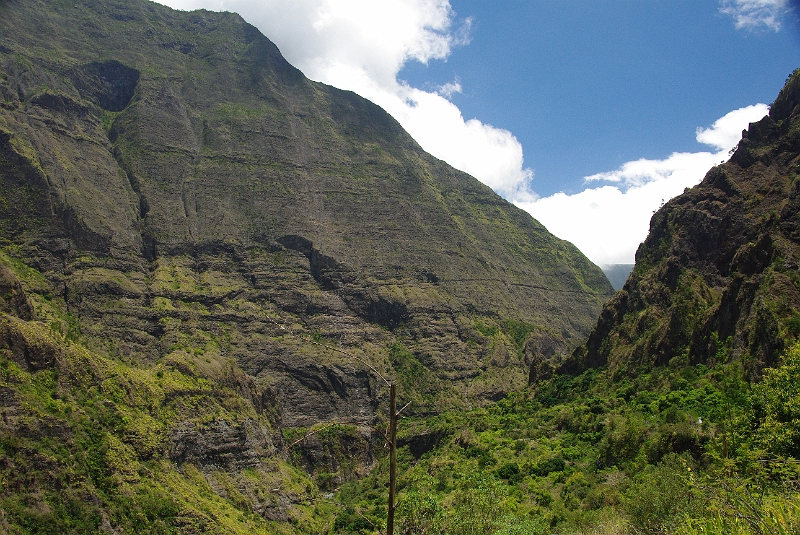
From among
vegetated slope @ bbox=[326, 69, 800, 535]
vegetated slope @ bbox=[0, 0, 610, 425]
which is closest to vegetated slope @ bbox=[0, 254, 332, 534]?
vegetated slope @ bbox=[326, 69, 800, 535]

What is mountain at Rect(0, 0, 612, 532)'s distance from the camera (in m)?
71.1

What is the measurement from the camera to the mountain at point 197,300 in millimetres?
71125

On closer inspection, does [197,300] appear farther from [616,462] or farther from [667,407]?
[667,407]

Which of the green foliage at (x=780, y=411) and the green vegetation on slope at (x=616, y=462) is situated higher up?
the green foliage at (x=780, y=411)

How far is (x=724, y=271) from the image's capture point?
88375mm

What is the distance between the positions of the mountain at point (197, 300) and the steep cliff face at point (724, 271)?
44.9 meters

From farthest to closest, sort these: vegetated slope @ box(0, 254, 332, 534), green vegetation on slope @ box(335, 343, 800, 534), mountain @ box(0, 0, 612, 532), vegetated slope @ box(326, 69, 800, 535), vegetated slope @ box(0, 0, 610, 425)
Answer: vegetated slope @ box(0, 0, 610, 425) < mountain @ box(0, 0, 612, 532) < vegetated slope @ box(0, 254, 332, 534) < vegetated slope @ box(326, 69, 800, 535) < green vegetation on slope @ box(335, 343, 800, 534)

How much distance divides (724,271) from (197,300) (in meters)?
106

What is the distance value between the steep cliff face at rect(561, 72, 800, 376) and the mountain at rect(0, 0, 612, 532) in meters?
44.9

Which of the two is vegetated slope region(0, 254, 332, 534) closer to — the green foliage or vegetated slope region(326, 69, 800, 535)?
vegetated slope region(326, 69, 800, 535)

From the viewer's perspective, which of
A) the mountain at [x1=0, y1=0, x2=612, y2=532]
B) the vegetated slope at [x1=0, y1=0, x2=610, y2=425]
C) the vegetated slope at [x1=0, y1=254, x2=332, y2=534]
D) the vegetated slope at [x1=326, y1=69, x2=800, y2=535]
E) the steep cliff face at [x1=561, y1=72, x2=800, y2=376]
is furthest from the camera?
the vegetated slope at [x1=0, y1=0, x2=610, y2=425]

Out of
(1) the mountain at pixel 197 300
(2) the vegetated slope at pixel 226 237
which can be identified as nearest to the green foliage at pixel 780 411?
(1) the mountain at pixel 197 300

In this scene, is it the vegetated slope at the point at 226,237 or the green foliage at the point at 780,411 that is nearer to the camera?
the green foliage at the point at 780,411

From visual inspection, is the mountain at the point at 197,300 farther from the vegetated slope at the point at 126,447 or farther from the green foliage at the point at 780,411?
the green foliage at the point at 780,411
